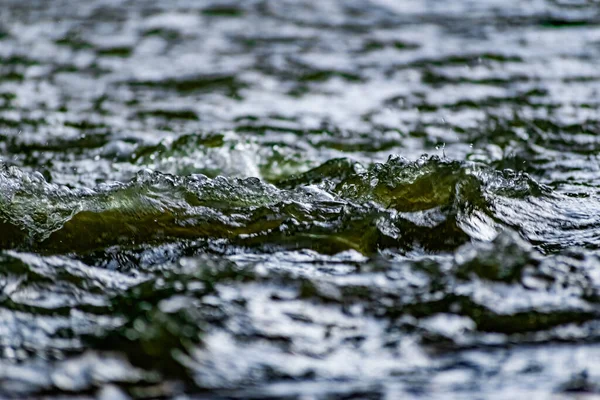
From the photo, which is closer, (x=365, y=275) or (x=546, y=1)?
(x=365, y=275)

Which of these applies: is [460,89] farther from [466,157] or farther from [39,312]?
[39,312]

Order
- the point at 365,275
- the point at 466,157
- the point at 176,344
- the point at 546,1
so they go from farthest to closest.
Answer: the point at 546,1, the point at 466,157, the point at 365,275, the point at 176,344

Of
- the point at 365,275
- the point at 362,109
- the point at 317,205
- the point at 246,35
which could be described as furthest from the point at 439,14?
the point at 365,275

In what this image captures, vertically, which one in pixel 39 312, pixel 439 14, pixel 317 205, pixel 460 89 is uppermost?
pixel 439 14

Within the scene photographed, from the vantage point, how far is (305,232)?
1.85 metres

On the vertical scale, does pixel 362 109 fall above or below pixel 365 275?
above

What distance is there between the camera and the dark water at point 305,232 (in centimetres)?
133

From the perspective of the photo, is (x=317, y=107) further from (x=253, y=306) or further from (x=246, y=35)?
(x=253, y=306)

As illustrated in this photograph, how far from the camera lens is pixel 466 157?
113 inches

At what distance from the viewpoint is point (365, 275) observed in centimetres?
162

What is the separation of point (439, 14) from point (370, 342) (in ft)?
12.0

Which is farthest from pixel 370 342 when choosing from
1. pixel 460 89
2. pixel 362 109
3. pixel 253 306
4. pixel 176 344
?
pixel 460 89

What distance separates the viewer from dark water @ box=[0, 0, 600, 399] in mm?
1334

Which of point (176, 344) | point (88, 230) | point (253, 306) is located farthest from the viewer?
point (88, 230)
